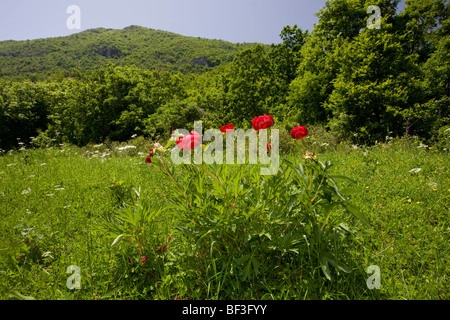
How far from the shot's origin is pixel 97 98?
1714 centimetres

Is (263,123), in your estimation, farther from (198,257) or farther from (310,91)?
(310,91)

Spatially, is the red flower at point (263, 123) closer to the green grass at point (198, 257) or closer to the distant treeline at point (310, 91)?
the green grass at point (198, 257)

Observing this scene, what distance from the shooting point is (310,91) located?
1140cm

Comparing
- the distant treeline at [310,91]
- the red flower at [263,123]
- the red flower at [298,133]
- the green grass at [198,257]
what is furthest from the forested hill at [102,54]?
the red flower at [298,133]

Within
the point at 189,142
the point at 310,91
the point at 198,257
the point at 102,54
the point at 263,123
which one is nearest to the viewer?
the point at 189,142

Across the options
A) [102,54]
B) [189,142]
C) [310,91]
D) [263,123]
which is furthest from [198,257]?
[102,54]

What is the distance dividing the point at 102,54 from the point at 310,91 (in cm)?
6475

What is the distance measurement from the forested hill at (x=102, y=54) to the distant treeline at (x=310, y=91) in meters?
32.3

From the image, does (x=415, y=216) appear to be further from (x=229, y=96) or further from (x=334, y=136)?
(x=229, y=96)

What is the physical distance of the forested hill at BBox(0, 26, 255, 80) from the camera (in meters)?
51.5

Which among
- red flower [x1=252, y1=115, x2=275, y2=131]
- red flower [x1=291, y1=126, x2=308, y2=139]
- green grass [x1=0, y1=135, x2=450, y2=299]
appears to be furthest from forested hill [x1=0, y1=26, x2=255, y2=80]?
red flower [x1=291, y1=126, x2=308, y2=139]

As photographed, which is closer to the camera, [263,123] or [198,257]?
[263,123]

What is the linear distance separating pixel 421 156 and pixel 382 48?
6.14m
